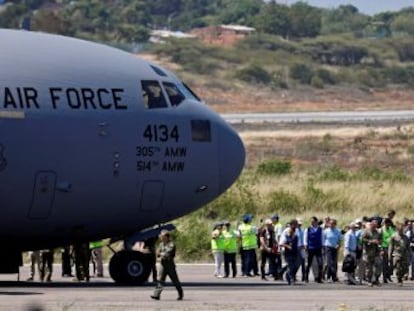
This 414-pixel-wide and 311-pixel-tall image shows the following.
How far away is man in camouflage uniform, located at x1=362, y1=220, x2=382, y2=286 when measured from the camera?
1486 inches

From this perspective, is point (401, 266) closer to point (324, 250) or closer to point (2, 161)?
point (324, 250)

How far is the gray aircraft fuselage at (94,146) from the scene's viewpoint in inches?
1286

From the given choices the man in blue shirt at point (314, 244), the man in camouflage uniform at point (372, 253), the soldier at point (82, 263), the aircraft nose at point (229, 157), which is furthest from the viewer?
the man in blue shirt at point (314, 244)

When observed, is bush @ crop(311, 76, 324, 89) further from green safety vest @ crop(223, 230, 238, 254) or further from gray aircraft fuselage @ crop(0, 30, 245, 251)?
gray aircraft fuselage @ crop(0, 30, 245, 251)

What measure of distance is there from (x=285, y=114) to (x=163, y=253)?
271ft

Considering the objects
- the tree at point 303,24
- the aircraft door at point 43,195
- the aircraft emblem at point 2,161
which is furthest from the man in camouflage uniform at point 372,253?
the tree at point 303,24

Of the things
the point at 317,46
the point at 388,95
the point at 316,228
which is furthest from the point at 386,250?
the point at 317,46

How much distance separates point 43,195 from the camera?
33156 millimetres

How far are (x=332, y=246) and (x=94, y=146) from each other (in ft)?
26.7

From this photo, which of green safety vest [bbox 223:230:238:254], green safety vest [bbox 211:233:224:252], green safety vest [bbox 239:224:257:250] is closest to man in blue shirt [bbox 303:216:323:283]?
green safety vest [bbox 239:224:257:250]

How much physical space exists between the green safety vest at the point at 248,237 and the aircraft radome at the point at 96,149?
5.62 meters

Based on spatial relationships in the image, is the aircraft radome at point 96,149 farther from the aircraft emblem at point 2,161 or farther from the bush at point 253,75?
the bush at point 253,75

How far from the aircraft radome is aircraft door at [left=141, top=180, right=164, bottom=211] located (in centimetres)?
2

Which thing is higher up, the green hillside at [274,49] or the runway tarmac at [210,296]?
the green hillside at [274,49]
